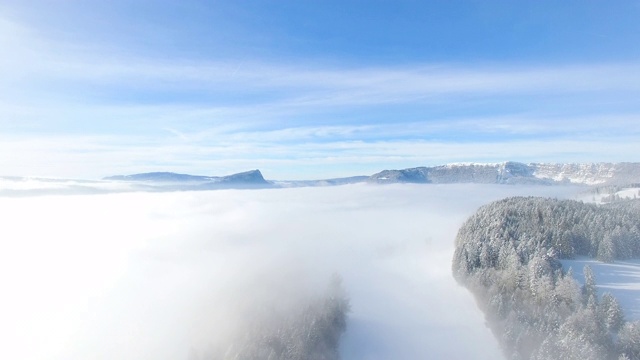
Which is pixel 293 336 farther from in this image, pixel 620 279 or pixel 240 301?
pixel 620 279

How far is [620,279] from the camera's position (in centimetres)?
6600

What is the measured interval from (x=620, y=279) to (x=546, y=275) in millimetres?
18987

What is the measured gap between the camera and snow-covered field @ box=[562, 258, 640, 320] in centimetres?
5708

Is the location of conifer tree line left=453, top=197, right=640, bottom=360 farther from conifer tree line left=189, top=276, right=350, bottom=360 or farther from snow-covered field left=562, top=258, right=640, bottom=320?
conifer tree line left=189, top=276, right=350, bottom=360

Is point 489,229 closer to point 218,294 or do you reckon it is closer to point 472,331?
point 472,331

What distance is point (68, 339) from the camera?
65.9 meters

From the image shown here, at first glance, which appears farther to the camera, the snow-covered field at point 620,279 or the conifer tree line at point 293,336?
the snow-covered field at point 620,279

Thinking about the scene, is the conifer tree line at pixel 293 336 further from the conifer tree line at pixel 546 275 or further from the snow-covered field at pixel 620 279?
the snow-covered field at pixel 620 279

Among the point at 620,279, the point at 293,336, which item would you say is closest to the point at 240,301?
the point at 293,336

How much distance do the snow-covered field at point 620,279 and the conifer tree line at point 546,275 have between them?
6.99 ft

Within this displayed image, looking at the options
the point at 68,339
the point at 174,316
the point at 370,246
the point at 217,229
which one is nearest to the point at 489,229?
the point at 370,246

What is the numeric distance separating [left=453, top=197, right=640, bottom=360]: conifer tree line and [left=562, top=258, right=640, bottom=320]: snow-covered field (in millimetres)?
2130

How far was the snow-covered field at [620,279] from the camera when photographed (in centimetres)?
5708

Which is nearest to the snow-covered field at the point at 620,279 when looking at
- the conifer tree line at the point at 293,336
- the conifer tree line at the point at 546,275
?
the conifer tree line at the point at 546,275
